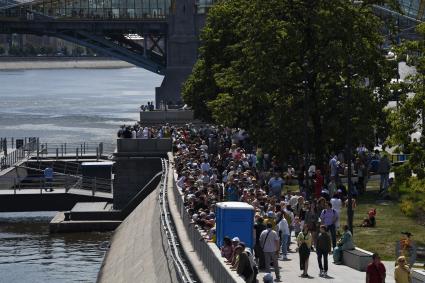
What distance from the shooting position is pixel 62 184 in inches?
2692

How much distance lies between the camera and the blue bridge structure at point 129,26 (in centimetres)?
11375

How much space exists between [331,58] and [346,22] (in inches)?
59.1

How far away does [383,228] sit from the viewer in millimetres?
33312

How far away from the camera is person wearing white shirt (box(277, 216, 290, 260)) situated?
2816 centimetres

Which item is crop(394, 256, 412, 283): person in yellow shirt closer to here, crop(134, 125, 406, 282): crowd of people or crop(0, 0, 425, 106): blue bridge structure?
crop(134, 125, 406, 282): crowd of people

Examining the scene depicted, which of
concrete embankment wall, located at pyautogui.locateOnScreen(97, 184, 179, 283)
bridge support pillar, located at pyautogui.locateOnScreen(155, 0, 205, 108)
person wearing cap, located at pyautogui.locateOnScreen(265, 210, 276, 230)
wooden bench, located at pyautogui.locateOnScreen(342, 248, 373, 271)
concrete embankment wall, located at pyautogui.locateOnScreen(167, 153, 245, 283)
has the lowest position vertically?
concrete embankment wall, located at pyautogui.locateOnScreen(97, 184, 179, 283)

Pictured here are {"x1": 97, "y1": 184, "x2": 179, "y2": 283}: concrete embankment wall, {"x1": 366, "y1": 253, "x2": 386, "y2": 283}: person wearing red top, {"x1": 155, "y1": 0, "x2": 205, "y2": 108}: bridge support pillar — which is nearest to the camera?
{"x1": 366, "y1": 253, "x2": 386, "y2": 283}: person wearing red top

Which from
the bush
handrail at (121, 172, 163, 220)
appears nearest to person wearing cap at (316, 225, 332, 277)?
the bush

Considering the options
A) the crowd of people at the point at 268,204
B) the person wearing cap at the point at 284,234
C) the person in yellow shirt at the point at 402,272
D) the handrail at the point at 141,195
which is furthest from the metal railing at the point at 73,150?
the person in yellow shirt at the point at 402,272

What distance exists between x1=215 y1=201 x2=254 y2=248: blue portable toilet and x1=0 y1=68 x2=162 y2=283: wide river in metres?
18.6

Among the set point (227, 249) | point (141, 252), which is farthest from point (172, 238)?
point (141, 252)

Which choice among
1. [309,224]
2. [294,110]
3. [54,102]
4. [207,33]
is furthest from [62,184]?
[54,102]

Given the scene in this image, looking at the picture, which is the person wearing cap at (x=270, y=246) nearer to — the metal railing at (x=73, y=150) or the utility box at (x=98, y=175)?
the utility box at (x=98, y=175)

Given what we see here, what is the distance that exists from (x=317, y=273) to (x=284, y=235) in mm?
1667
